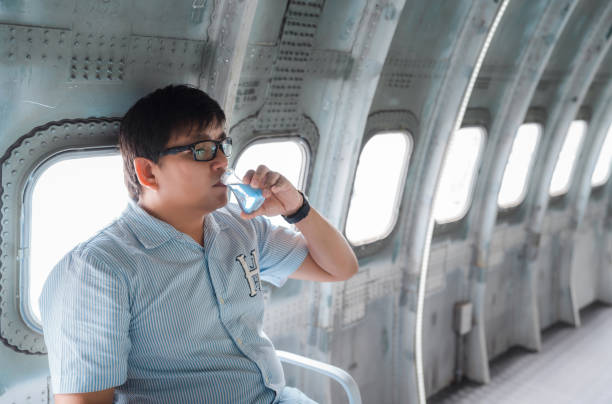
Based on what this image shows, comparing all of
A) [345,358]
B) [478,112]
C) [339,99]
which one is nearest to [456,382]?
[345,358]

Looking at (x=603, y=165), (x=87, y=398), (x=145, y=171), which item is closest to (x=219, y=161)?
(x=145, y=171)

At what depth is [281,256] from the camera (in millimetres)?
3180

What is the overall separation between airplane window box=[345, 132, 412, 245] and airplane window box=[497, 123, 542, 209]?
2.40 m

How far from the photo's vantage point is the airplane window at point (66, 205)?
9.64ft

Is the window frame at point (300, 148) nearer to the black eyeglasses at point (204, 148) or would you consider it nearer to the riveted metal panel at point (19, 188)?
the riveted metal panel at point (19, 188)

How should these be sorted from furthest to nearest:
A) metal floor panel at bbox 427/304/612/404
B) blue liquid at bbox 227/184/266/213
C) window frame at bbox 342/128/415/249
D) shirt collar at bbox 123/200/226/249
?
metal floor panel at bbox 427/304/612/404
window frame at bbox 342/128/415/249
blue liquid at bbox 227/184/266/213
shirt collar at bbox 123/200/226/249

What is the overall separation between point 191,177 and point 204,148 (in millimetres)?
140

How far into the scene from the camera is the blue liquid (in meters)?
2.74

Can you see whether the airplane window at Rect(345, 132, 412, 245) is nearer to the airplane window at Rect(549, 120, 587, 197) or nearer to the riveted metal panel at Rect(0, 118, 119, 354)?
the riveted metal panel at Rect(0, 118, 119, 354)

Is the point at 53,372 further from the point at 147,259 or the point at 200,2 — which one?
the point at 200,2

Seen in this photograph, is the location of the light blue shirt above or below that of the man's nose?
below

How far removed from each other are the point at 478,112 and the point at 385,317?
93.6 inches

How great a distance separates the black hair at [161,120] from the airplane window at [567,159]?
703cm

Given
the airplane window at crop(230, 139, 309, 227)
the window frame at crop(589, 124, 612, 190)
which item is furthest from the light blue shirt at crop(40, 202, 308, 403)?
the window frame at crop(589, 124, 612, 190)
